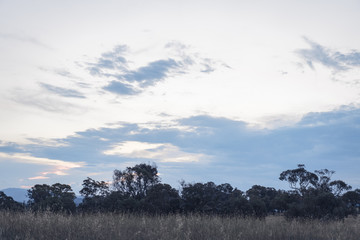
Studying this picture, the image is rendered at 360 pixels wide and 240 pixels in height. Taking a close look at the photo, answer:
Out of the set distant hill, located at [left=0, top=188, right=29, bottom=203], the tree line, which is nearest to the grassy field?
the tree line

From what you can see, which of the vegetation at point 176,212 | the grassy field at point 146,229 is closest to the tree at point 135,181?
the vegetation at point 176,212

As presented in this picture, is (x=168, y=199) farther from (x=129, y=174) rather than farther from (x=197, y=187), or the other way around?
(x=129, y=174)

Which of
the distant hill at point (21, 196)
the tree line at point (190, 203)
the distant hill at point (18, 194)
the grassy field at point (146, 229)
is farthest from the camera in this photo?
the distant hill at point (18, 194)

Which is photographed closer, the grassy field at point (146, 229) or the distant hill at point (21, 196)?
the grassy field at point (146, 229)

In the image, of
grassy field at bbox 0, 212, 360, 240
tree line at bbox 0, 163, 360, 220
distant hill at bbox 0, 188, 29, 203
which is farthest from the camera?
distant hill at bbox 0, 188, 29, 203

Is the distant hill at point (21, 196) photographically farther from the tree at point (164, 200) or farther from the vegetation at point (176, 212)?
the tree at point (164, 200)

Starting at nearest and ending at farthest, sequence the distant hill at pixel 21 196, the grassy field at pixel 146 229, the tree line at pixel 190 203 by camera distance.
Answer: the grassy field at pixel 146 229 < the tree line at pixel 190 203 < the distant hill at pixel 21 196

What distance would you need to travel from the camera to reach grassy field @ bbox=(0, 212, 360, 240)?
37.2 feet

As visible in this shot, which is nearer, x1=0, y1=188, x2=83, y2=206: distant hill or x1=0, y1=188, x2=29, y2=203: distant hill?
x1=0, y1=188, x2=83, y2=206: distant hill

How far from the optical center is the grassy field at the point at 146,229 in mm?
11328

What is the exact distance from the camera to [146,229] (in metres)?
12.3

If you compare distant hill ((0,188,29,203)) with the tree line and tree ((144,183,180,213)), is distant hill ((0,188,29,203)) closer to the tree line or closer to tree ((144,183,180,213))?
the tree line

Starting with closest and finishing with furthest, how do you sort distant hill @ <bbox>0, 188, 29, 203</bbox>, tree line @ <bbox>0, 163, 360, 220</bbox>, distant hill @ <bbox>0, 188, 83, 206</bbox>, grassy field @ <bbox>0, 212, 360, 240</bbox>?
grassy field @ <bbox>0, 212, 360, 240</bbox> < tree line @ <bbox>0, 163, 360, 220</bbox> < distant hill @ <bbox>0, 188, 83, 206</bbox> < distant hill @ <bbox>0, 188, 29, 203</bbox>

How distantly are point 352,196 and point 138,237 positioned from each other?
50.6 metres
